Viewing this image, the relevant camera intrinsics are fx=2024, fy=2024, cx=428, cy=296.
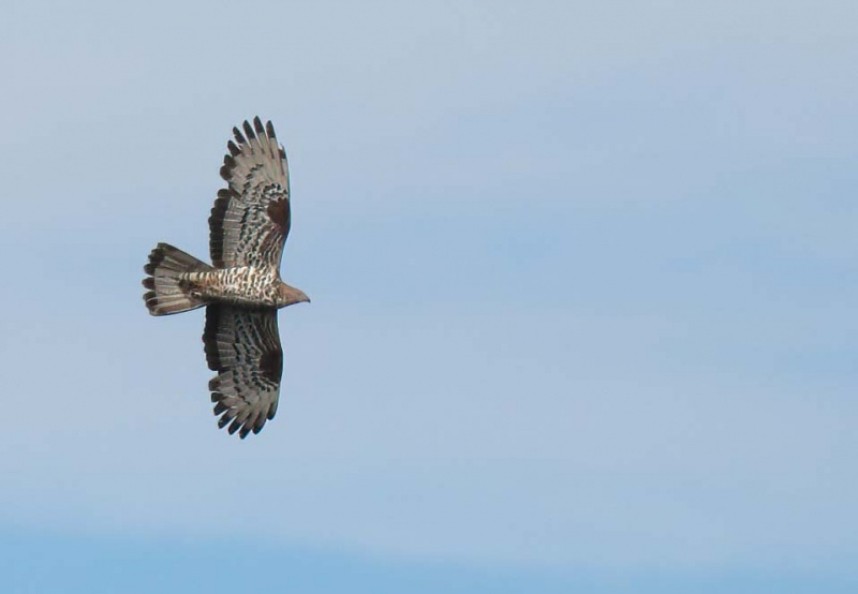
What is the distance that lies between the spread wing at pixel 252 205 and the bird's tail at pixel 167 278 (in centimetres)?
55

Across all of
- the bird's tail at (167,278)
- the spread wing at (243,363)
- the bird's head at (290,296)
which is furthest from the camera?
the spread wing at (243,363)

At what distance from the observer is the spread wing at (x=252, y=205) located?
109 feet

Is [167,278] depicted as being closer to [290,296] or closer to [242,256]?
[242,256]

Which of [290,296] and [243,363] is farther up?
[290,296]

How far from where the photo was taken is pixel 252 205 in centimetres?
3331

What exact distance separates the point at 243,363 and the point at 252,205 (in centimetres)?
301

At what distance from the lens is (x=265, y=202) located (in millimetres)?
33375

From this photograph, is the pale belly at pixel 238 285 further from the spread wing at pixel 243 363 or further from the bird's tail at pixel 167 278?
the spread wing at pixel 243 363

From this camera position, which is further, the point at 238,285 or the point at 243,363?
the point at 243,363

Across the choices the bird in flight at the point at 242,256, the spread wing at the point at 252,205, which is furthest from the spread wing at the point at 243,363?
the spread wing at the point at 252,205

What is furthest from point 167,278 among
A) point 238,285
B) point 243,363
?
point 243,363

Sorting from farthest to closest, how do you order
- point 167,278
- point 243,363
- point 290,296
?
point 243,363, point 290,296, point 167,278

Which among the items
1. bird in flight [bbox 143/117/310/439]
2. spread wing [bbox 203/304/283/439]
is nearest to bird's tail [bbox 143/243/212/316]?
bird in flight [bbox 143/117/310/439]

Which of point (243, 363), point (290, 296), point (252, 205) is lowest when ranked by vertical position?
point (243, 363)
